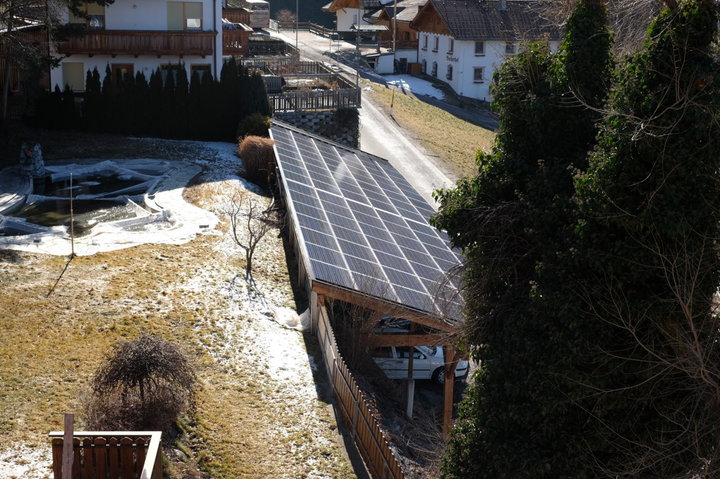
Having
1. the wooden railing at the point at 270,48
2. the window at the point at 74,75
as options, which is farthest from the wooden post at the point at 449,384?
the wooden railing at the point at 270,48

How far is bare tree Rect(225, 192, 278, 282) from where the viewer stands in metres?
23.7

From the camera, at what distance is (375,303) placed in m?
18.0

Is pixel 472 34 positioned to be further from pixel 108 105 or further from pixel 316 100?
pixel 108 105

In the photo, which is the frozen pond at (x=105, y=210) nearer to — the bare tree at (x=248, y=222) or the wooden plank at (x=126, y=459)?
the bare tree at (x=248, y=222)

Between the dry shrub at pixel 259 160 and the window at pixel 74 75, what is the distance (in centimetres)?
1444

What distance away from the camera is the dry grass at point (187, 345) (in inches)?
578

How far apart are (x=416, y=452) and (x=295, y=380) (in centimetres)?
300

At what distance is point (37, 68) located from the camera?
118 feet

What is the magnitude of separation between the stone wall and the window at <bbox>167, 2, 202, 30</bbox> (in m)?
7.13

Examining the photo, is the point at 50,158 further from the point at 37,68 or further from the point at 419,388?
the point at 419,388

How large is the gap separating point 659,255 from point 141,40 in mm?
35523

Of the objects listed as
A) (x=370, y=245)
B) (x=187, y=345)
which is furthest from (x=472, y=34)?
(x=187, y=345)

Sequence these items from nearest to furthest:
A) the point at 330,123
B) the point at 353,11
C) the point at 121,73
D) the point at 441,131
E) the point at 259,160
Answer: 1. the point at 259,160
2. the point at 121,73
3. the point at 330,123
4. the point at 441,131
5. the point at 353,11

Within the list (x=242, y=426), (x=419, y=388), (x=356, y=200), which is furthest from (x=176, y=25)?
(x=242, y=426)
